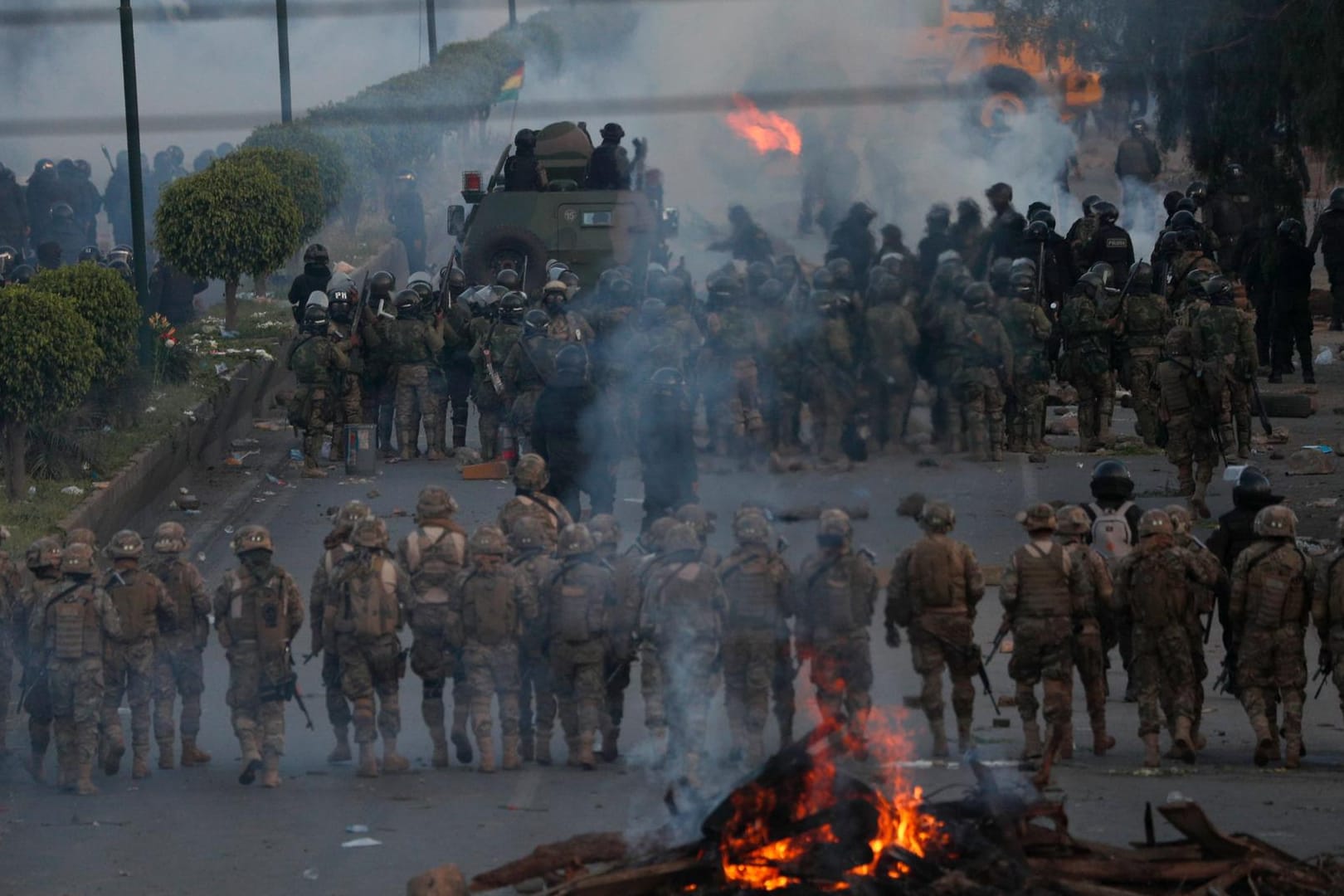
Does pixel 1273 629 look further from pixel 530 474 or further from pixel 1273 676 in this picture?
pixel 530 474

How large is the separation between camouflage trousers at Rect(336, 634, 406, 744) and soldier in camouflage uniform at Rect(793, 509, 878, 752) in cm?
217

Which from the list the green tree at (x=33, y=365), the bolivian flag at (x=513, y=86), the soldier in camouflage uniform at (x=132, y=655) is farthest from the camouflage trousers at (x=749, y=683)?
the bolivian flag at (x=513, y=86)

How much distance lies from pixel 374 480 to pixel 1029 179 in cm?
1122

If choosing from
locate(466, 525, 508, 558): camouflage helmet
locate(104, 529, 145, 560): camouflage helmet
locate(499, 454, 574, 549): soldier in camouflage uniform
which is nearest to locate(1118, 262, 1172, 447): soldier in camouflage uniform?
locate(499, 454, 574, 549): soldier in camouflage uniform

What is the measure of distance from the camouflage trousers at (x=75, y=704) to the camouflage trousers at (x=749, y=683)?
10.9 ft

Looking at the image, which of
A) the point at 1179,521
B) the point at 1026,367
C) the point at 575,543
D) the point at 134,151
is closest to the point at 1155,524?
the point at 1179,521

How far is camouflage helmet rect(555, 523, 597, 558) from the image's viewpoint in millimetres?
12164

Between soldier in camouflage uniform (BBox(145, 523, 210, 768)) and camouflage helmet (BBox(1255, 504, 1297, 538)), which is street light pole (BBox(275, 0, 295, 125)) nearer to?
soldier in camouflage uniform (BBox(145, 523, 210, 768))

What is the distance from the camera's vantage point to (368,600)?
39.5 feet

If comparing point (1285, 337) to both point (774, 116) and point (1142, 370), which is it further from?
point (774, 116)

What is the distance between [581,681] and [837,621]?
139 centimetres

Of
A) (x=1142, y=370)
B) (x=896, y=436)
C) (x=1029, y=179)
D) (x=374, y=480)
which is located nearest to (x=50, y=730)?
(x=374, y=480)

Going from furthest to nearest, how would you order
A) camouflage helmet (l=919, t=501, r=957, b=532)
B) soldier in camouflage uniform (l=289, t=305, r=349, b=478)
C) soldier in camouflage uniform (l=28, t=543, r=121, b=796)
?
1. soldier in camouflage uniform (l=289, t=305, r=349, b=478)
2. camouflage helmet (l=919, t=501, r=957, b=532)
3. soldier in camouflage uniform (l=28, t=543, r=121, b=796)

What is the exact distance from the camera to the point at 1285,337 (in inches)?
920
